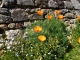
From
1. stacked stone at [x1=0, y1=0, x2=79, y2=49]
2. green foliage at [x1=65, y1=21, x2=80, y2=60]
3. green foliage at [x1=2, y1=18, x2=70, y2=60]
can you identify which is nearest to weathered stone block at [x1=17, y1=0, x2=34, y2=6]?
stacked stone at [x1=0, y1=0, x2=79, y2=49]

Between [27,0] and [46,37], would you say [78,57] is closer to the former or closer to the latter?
[46,37]

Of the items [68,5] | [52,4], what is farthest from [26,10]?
[68,5]

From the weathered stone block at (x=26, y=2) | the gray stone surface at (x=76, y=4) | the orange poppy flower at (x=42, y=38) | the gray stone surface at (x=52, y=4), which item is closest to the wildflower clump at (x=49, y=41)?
the orange poppy flower at (x=42, y=38)

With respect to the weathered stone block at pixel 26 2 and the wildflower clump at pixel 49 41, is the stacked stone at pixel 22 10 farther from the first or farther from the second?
the wildflower clump at pixel 49 41

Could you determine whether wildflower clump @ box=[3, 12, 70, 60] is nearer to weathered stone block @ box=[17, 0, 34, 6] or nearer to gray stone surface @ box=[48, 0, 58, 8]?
weathered stone block @ box=[17, 0, 34, 6]

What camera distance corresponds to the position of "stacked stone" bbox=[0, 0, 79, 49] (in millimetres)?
5546

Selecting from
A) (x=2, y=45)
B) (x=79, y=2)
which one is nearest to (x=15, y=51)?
(x=2, y=45)

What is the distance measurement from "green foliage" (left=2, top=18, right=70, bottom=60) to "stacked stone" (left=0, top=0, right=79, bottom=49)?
51cm

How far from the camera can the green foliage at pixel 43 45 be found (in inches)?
185

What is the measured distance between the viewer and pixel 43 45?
4762 mm

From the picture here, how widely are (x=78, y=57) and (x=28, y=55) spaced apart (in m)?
1.12

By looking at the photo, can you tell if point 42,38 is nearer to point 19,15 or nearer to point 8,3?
point 19,15

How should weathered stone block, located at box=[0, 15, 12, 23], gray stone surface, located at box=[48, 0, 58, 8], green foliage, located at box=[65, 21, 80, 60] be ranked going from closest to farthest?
→ 1. green foliage, located at box=[65, 21, 80, 60]
2. weathered stone block, located at box=[0, 15, 12, 23]
3. gray stone surface, located at box=[48, 0, 58, 8]

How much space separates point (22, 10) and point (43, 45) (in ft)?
Result: 4.38
